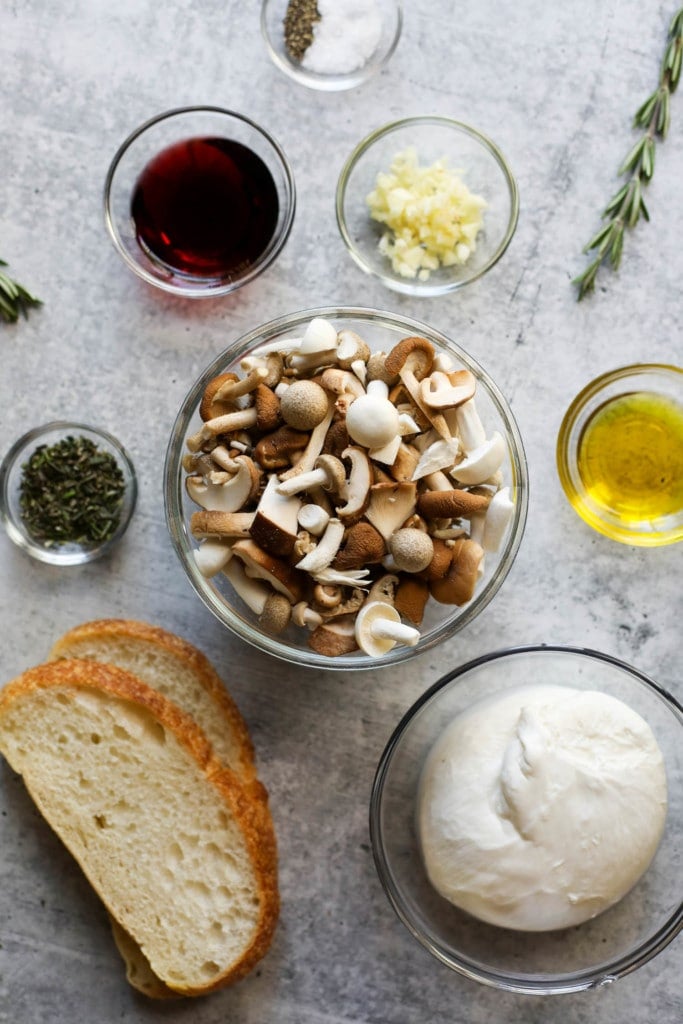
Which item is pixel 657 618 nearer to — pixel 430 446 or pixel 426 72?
pixel 430 446

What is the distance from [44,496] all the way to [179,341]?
370mm

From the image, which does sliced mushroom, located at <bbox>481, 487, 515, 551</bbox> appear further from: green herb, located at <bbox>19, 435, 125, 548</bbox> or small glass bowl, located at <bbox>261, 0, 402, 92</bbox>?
small glass bowl, located at <bbox>261, 0, 402, 92</bbox>

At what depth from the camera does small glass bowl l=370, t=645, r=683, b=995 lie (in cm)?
166

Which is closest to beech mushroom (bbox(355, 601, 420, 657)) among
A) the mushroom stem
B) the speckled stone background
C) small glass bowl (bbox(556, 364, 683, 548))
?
the mushroom stem

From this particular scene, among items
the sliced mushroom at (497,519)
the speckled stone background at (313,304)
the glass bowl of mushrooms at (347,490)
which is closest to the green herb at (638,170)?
the speckled stone background at (313,304)

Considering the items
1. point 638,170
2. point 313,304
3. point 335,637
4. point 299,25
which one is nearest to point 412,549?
point 335,637

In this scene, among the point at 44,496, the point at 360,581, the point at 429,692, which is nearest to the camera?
the point at 360,581

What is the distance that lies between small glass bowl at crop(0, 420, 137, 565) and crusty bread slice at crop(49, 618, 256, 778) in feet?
0.44

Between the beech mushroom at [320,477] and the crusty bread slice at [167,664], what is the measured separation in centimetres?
44

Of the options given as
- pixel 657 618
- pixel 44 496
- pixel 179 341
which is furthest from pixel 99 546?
pixel 657 618

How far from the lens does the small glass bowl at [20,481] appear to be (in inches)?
67.6

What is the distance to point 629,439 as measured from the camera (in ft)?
5.70

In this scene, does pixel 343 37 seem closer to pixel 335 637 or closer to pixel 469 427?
pixel 469 427

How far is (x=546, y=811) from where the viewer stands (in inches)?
59.4
